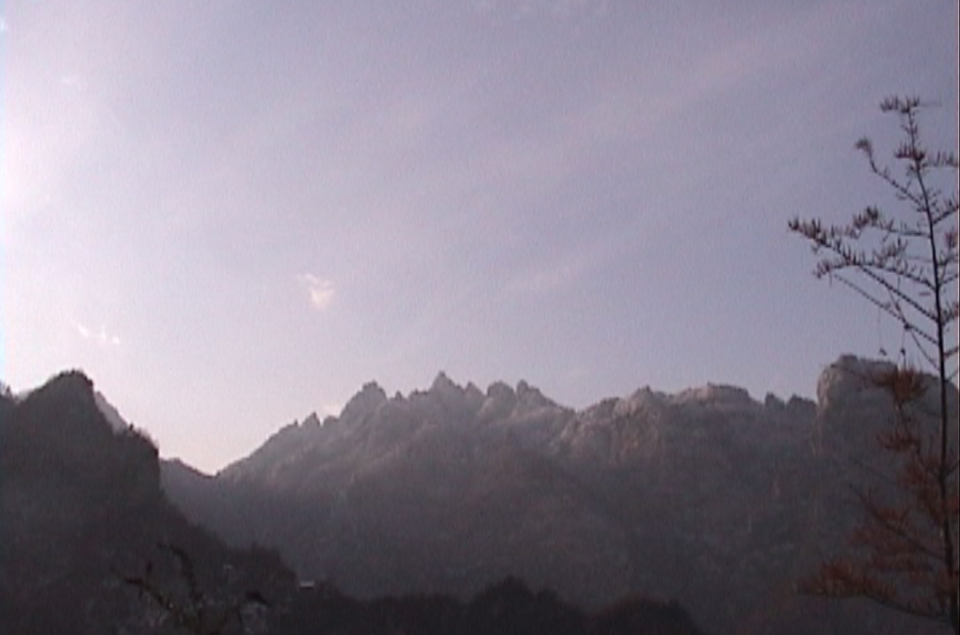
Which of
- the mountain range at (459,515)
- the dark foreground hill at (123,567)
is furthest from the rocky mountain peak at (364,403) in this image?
the dark foreground hill at (123,567)

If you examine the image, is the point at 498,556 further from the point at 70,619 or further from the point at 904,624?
the point at 70,619

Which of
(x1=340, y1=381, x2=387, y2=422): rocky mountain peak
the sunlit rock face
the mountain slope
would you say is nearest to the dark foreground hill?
the mountain slope

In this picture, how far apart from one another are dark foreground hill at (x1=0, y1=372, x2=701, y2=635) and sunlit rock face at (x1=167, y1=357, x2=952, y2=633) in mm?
29693

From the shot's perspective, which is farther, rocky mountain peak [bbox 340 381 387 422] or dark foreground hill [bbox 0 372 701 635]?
rocky mountain peak [bbox 340 381 387 422]

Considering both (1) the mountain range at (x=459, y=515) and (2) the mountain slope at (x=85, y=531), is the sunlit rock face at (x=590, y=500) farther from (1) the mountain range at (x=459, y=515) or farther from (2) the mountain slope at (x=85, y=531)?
(2) the mountain slope at (x=85, y=531)

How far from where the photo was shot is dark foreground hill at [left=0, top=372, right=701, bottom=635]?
75.8 meters

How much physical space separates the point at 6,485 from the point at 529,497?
7463 cm

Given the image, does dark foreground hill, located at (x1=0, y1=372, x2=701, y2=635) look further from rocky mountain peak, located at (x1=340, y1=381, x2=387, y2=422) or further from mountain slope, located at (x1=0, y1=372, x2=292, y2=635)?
rocky mountain peak, located at (x1=340, y1=381, x2=387, y2=422)

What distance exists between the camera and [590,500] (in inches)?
5758

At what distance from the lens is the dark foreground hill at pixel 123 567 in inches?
2982

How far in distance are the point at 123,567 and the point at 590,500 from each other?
3012 inches

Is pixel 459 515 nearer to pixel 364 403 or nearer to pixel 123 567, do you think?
pixel 364 403

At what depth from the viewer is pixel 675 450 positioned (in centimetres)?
15850

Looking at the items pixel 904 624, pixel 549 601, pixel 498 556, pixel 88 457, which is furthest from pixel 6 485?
pixel 904 624
